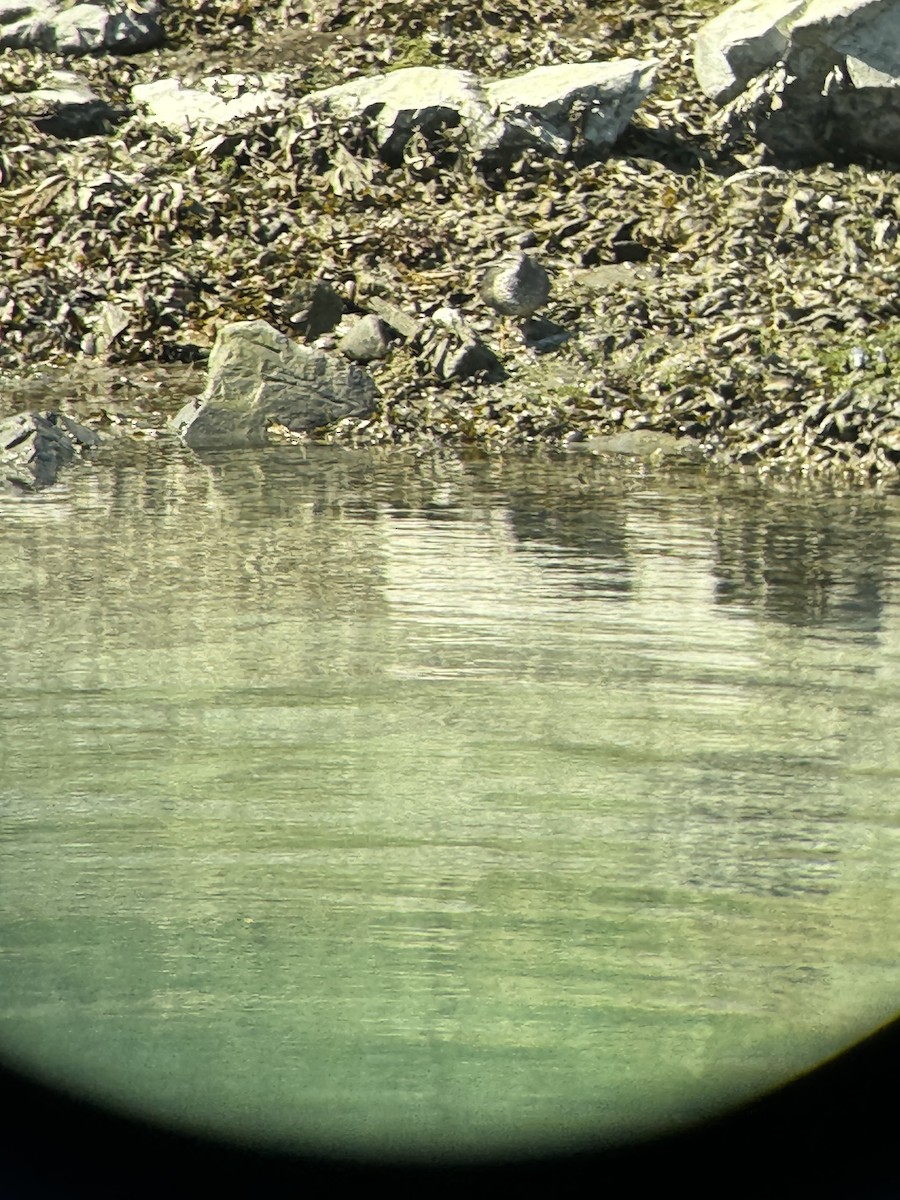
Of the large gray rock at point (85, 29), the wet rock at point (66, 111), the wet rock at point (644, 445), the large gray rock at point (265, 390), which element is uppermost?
the large gray rock at point (85, 29)

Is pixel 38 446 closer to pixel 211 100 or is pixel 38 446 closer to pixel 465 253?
pixel 465 253

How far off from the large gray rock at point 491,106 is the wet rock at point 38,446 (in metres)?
4.04

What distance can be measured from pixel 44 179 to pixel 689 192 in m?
4.65

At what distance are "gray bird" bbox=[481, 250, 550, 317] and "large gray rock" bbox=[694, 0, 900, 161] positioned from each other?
2.27 metres

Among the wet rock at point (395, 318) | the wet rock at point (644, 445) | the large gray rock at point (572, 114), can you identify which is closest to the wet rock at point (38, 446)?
the wet rock at point (395, 318)

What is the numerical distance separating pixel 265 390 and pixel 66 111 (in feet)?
15.4

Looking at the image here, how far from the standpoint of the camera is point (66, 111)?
12.2m

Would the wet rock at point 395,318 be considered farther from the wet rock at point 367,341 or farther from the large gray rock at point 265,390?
the large gray rock at point 265,390

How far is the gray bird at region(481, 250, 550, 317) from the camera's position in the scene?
9578mm

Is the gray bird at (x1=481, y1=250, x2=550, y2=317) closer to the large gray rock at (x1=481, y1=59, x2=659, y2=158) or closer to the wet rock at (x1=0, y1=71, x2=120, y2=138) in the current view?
the large gray rock at (x1=481, y1=59, x2=659, y2=158)

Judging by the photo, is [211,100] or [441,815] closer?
[441,815]

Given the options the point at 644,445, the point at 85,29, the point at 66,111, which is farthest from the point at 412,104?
the point at 644,445

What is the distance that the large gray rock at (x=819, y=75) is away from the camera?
10.5 meters

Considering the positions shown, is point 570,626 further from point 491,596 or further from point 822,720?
point 822,720
